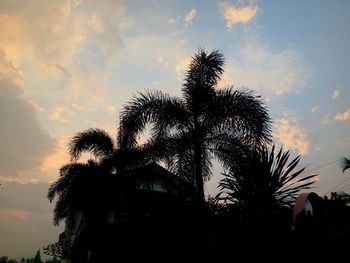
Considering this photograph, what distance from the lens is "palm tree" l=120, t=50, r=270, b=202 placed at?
13281 mm

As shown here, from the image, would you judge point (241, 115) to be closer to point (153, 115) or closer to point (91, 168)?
point (153, 115)

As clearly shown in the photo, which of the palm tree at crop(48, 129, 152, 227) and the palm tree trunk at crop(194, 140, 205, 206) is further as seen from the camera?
the palm tree at crop(48, 129, 152, 227)

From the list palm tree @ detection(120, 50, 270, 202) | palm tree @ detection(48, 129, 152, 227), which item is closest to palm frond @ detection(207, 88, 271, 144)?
palm tree @ detection(120, 50, 270, 202)

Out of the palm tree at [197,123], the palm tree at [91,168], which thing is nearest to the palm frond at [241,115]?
the palm tree at [197,123]

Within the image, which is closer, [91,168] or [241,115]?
[241,115]

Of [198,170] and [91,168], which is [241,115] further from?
[91,168]

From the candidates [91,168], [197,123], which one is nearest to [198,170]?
[197,123]

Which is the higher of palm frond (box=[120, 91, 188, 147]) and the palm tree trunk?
palm frond (box=[120, 91, 188, 147])

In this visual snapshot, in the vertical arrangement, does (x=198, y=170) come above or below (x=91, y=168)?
below

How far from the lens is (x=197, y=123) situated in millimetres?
13930

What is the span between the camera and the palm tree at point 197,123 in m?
13.3

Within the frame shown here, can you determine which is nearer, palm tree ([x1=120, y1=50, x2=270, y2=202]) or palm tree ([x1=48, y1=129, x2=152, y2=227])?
palm tree ([x1=120, y1=50, x2=270, y2=202])

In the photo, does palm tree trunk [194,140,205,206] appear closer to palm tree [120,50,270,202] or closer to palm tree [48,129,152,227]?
palm tree [120,50,270,202]

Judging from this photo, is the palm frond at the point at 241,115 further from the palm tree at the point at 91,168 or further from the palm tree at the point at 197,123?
the palm tree at the point at 91,168
